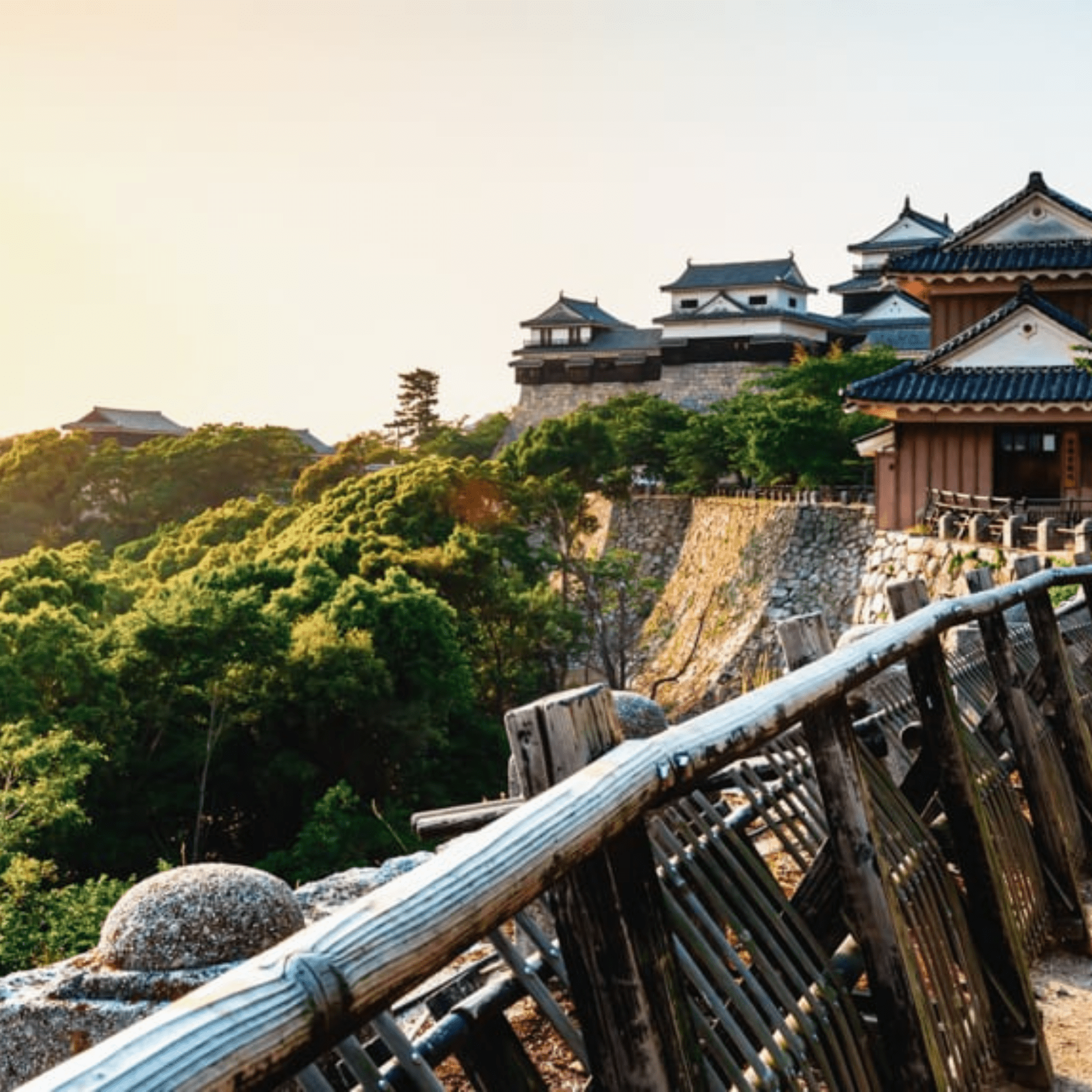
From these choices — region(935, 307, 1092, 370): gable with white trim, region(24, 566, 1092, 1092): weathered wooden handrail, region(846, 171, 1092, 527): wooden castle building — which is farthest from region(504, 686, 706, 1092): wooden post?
region(935, 307, 1092, 370): gable with white trim

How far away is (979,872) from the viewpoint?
11.9 feet

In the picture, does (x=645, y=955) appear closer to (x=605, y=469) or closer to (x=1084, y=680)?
(x=1084, y=680)

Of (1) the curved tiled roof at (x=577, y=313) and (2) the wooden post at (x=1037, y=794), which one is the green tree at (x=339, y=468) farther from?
(2) the wooden post at (x=1037, y=794)

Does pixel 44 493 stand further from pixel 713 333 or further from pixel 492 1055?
pixel 492 1055

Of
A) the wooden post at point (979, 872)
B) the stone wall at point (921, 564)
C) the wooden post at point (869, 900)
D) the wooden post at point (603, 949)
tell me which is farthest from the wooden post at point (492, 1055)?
the stone wall at point (921, 564)

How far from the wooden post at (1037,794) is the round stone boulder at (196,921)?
2.81m

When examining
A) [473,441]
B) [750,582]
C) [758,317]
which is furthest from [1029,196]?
[473,441]

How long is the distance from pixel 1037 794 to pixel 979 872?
1188mm

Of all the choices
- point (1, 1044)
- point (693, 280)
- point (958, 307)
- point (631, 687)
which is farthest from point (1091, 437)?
point (693, 280)

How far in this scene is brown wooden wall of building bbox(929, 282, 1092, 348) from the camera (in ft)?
72.3

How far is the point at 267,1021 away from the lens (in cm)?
117

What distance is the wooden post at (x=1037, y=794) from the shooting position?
15.2 feet

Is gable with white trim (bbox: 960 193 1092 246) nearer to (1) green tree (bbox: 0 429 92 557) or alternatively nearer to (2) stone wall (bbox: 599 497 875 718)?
(2) stone wall (bbox: 599 497 875 718)

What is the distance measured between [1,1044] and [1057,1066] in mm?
4145
